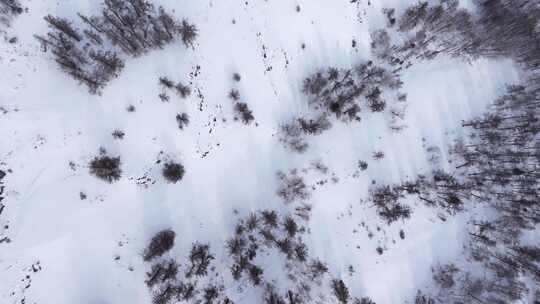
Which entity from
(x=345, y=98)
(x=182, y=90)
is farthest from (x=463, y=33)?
(x=182, y=90)

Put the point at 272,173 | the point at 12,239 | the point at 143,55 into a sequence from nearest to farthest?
the point at 12,239 < the point at 143,55 < the point at 272,173

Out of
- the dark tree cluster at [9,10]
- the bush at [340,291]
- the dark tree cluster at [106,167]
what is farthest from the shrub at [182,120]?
the bush at [340,291]

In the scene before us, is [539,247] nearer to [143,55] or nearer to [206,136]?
[206,136]

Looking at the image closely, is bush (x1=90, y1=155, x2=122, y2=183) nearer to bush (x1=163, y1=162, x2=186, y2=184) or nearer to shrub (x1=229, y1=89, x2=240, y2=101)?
bush (x1=163, y1=162, x2=186, y2=184)

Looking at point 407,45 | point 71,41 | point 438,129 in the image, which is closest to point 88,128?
point 71,41

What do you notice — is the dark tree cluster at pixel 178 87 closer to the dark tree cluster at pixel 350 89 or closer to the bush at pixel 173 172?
the bush at pixel 173 172

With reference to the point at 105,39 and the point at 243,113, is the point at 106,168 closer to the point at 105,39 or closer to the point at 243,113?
the point at 105,39
